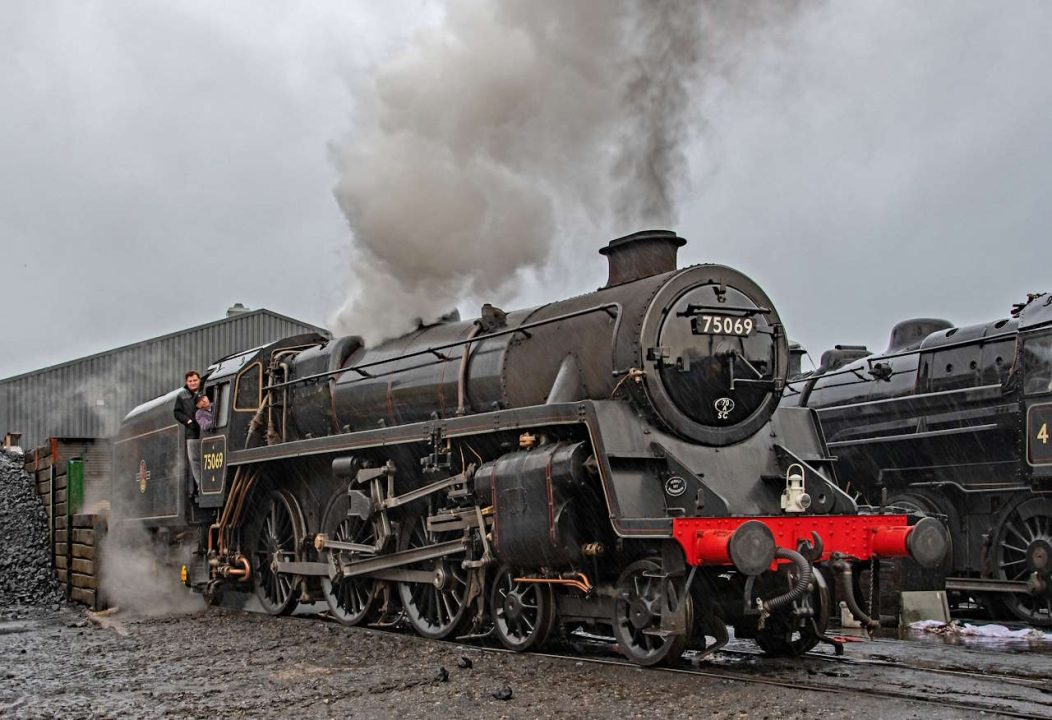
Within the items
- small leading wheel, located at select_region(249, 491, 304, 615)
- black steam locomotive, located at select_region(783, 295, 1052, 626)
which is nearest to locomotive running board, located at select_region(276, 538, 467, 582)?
small leading wheel, located at select_region(249, 491, 304, 615)

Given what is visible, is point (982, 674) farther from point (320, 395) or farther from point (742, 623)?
point (320, 395)

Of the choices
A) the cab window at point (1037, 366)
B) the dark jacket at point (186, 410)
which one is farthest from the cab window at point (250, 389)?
the cab window at point (1037, 366)

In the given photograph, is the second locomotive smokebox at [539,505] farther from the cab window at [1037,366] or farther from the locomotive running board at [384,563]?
the cab window at [1037,366]

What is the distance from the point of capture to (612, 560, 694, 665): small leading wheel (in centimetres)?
701

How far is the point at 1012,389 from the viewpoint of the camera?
1057 cm

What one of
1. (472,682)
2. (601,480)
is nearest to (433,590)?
(472,682)

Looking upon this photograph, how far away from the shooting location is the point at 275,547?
38.3ft

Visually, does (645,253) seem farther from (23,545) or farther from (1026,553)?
(23,545)

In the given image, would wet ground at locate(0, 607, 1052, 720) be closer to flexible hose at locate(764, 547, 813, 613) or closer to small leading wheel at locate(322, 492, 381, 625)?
flexible hose at locate(764, 547, 813, 613)

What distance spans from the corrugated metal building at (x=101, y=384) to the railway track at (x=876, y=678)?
2272 centimetres

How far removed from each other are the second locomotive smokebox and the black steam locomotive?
4.14 metres

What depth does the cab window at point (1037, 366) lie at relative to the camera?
32.7 feet

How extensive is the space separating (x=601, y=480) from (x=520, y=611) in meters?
1.50

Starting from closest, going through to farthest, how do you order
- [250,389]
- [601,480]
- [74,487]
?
[601,480] < [250,389] < [74,487]
